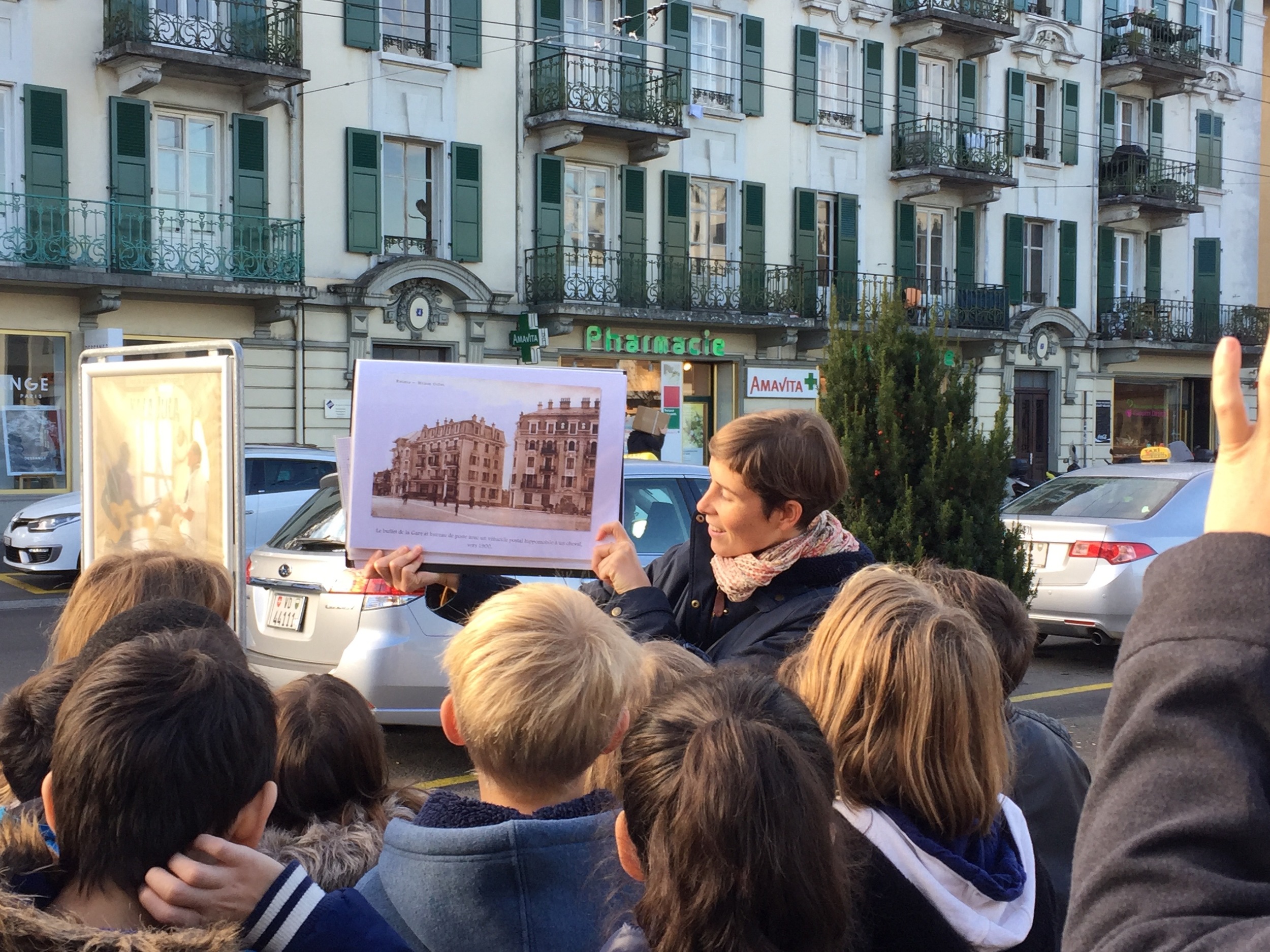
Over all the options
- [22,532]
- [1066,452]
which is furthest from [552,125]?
[1066,452]

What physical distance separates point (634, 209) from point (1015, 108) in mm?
10851

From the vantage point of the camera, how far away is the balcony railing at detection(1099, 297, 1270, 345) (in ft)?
105

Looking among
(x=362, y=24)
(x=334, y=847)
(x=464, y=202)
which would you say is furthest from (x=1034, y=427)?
(x=334, y=847)

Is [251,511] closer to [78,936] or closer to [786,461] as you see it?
[786,461]

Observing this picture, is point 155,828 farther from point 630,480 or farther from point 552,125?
point 552,125

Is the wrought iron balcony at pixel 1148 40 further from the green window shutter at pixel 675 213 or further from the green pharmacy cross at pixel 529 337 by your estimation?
the green pharmacy cross at pixel 529 337

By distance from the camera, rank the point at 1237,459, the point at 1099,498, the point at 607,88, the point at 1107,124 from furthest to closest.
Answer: the point at 1107,124
the point at 607,88
the point at 1099,498
the point at 1237,459

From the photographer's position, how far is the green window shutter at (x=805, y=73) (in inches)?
1033

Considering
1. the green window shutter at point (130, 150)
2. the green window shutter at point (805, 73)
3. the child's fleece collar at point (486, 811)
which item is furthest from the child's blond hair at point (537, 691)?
the green window shutter at point (805, 73)

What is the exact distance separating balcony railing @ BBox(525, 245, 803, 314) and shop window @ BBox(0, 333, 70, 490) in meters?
7.89

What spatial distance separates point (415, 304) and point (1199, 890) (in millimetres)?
21533

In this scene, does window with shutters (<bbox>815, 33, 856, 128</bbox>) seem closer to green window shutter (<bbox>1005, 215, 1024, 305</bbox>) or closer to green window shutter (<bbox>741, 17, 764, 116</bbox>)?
green window shutter (<bbox>741, 17, 764, 116</bbox>)

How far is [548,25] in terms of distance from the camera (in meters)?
23.1

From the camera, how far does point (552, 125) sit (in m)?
23.0
